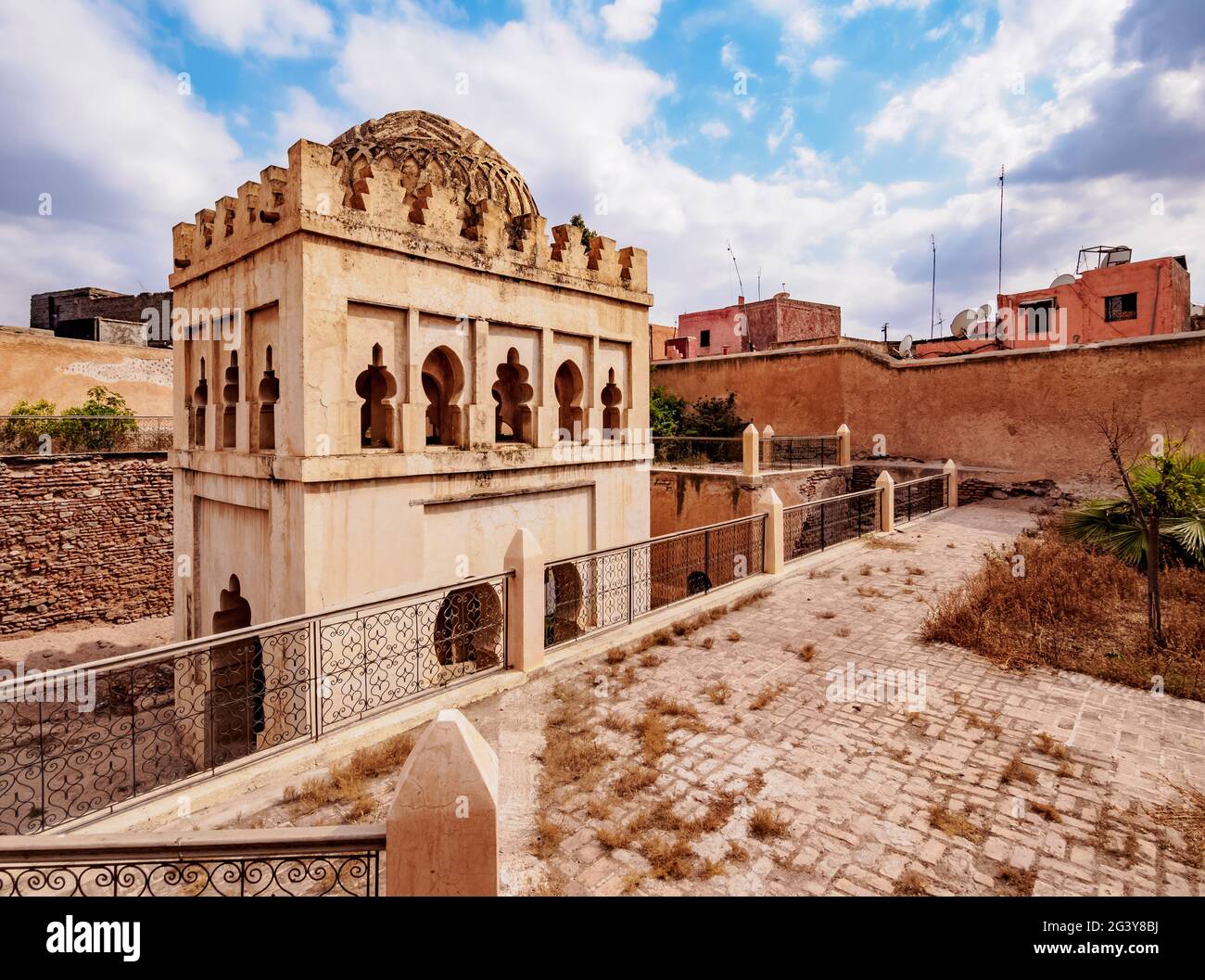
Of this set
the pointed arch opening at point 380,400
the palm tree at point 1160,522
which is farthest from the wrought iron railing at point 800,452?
the pointed arch opening at point 380,400

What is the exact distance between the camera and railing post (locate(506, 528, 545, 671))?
7.61m

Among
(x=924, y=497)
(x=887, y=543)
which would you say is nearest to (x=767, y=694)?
(x=887, y=543)

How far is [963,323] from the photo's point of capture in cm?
2886

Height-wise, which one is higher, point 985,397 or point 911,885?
point 985,397

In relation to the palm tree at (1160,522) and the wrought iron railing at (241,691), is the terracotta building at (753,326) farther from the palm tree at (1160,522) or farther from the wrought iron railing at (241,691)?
the wrought iron railing at (241,691)

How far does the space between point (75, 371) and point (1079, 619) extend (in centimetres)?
2890

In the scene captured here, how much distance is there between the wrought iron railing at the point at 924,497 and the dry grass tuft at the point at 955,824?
15070 millimetres

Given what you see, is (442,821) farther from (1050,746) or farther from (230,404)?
(230,404)

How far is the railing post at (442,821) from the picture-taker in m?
3.25

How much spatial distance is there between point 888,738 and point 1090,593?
6124 millimetres

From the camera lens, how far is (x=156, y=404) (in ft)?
81.4
